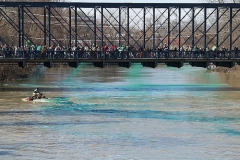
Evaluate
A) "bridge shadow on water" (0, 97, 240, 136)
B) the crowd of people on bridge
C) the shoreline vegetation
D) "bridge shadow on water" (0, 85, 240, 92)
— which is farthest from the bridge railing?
the shoreline vegetation

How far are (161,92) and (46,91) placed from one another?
11.2m

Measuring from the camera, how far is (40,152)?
4094 centimetres

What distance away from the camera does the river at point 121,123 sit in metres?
41.1

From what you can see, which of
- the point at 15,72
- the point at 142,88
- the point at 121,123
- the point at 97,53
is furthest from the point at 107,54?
the point at 121,123

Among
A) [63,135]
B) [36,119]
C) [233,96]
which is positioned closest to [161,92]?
[233,96]

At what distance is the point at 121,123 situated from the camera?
2010 inches

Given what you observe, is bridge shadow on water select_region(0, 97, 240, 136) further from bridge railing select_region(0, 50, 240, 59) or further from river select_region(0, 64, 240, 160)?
bridge railing select_region(0, 50, 240, 59)

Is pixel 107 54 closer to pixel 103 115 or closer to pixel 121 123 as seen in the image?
pixel 103 115

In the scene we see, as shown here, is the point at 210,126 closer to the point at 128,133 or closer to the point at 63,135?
the point at 128,133

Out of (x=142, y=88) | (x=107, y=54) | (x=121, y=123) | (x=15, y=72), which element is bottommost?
(x=121, y=123)

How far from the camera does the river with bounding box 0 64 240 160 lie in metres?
41.1

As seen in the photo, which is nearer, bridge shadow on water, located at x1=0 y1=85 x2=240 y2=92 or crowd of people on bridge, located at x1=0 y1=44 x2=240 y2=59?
crowd of people on bridge, located at x1=0 y1=44 x2=240 y2=59

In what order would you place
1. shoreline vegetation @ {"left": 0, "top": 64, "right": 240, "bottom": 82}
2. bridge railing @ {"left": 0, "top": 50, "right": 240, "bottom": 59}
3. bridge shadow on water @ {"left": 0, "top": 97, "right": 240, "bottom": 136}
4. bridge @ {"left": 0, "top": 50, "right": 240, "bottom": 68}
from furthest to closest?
shoreline vegetation @ {"left": 0, "top": 64, "right": 240, "bottom": 82} < bridge @ {"left": 0, "top": 50, "right": 240, "bottom": 68} < bridge railing @ {"left": 0, "top": 50, "right": 240, "bottom": 59} < bridge shadow on water @ {"left": 0, "top": 97, "right": 240, "bottom": 136}

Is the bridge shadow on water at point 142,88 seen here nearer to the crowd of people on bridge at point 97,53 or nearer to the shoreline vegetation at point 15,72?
the crowd of people on bridge at point 97,53
